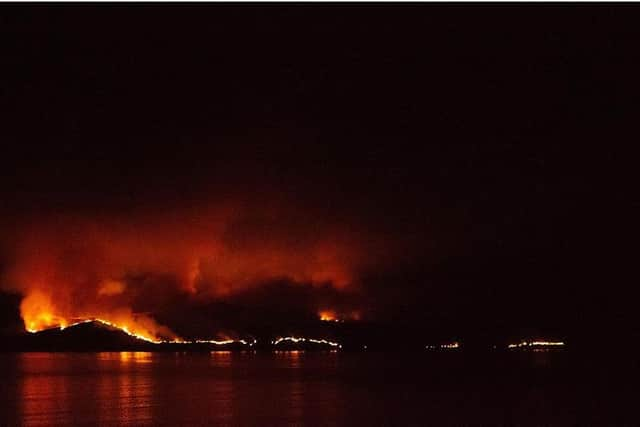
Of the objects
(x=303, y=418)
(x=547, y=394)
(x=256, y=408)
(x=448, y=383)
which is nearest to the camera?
(x=303, y=418)

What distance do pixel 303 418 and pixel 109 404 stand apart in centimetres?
1174

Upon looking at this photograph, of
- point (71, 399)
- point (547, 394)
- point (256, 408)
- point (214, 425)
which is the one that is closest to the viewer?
point (214, 425)

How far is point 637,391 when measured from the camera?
183ft

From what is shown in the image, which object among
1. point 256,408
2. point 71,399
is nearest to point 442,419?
point 256,408

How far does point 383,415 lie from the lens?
37.8 m

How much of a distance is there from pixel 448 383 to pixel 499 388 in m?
7.08

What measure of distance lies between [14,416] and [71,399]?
915 centimetres

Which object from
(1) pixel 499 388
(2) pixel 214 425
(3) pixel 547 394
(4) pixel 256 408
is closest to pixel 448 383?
(1) pixel 499 388

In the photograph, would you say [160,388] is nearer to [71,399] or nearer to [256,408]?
[71,399]

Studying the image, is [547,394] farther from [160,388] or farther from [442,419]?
[160,388]

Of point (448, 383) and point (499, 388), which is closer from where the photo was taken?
point (499, 388)

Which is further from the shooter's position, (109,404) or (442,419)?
(109,404)

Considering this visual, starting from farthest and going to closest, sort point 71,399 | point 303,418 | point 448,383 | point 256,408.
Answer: point 448,383 → point 71,399 → point 256,408 → point 303,418

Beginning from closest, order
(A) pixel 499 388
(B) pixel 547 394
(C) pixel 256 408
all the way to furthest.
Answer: (C) pixel 256 408 < (B) pixel 547 394 < (A) pixel 499 388
